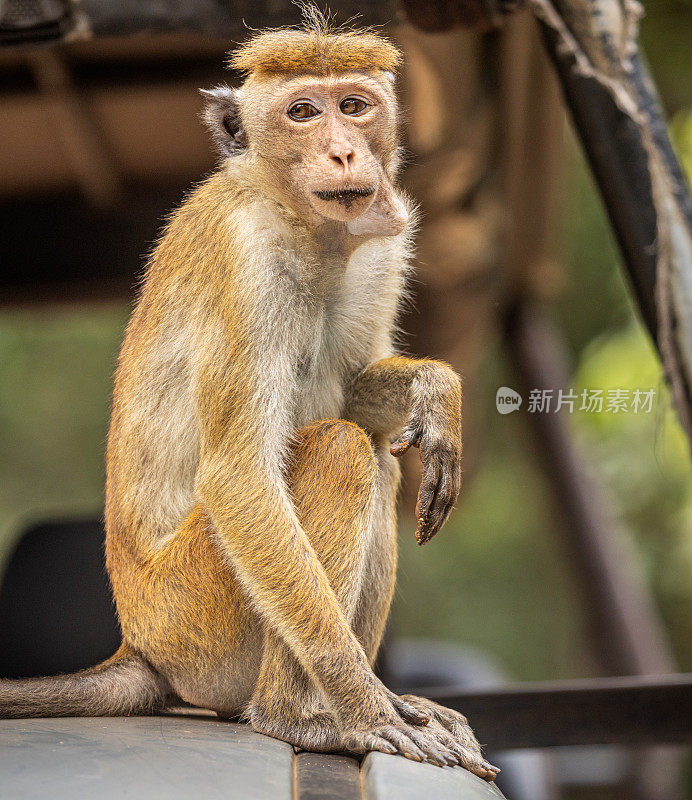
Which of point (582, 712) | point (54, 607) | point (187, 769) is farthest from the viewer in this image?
point (582, 712)

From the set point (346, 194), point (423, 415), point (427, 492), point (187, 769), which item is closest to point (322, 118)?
point (346, 194)

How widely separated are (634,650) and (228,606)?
4.00m

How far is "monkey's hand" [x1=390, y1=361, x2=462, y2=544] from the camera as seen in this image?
199 cm

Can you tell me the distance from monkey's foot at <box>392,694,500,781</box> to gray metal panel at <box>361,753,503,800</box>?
0.20 ft

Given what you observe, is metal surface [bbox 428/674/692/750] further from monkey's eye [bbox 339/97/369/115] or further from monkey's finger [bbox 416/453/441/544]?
monkey's eye [bbox 339/97/369/115]

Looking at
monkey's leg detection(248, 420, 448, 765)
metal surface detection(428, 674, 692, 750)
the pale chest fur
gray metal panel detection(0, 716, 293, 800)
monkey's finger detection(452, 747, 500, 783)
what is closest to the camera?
gray metal panel detection(0, 716, 293, 800)

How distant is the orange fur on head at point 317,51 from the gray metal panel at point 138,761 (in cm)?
135

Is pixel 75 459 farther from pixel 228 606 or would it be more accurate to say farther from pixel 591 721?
pixel 591 721

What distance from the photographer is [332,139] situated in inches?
73.0

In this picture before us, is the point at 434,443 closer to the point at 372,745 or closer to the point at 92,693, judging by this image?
the point at 372,745

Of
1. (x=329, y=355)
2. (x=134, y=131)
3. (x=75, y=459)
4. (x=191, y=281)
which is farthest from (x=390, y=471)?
(x=75, y=459)

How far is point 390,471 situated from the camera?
231 centimetres

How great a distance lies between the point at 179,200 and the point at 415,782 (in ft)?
4.59

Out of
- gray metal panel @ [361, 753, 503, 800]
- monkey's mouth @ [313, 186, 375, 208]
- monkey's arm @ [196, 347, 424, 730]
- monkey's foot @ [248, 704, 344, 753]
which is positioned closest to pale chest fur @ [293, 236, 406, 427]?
monkey's arm @ [196, 347, 424, 730]
